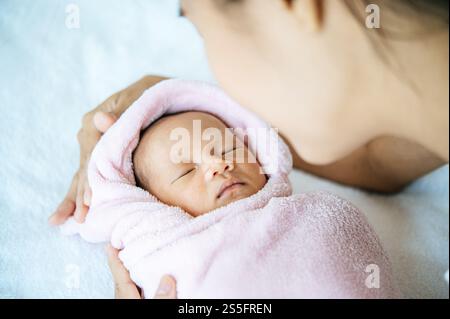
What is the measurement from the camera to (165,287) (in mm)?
744

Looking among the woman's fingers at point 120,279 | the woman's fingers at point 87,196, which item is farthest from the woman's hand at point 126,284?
the woman's fingers at point 87,196

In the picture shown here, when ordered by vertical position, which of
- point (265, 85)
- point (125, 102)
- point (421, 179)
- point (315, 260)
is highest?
point (265, 85)

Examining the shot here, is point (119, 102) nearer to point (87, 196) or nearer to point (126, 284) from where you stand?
point (87, 196)

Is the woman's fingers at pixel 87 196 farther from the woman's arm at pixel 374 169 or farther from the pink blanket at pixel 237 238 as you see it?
the woman's arm at pixel 374 169

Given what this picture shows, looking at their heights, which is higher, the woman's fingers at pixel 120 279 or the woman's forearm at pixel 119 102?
the woman's forearm at pixel 119 102

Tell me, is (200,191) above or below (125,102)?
below

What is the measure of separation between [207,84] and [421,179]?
65 centimetres

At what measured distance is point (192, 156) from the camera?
0.96m

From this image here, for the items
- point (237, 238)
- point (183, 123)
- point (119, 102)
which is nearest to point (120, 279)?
point (237, 238)

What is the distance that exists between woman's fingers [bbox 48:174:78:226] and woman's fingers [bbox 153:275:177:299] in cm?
33

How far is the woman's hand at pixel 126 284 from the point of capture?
742 millimetres

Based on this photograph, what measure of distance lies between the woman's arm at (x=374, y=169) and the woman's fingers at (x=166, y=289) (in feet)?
1.95
